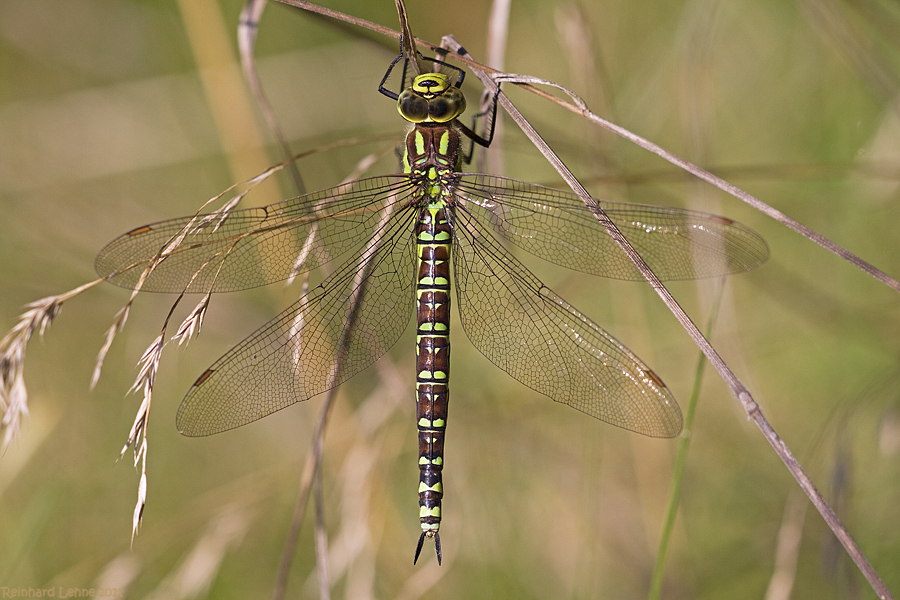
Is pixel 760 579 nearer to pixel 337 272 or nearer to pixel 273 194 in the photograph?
pixel 337 272

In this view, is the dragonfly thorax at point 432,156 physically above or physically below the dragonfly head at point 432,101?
below

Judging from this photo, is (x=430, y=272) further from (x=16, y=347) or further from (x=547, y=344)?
(x=16, y=347)

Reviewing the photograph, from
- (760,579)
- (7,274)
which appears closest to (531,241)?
(760,579)

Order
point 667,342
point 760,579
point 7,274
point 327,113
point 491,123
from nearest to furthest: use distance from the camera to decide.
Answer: point 491,123
point 760,579
point 7,274
point 667,342
point 327,113

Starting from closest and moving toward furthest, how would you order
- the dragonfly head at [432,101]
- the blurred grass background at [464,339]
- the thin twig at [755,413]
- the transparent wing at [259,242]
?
the thin twig at [755,413] < the transparent wing at [259,242] < the dragonfly head at [432,101] < the blurred grass background at [464,339]

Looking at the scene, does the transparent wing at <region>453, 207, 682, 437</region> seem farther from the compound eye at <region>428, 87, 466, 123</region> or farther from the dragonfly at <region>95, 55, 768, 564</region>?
the compound eye at <region>428, 87, 466, 123</region>

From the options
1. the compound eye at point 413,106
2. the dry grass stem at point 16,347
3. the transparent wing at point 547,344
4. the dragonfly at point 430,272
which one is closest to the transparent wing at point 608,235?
the dragonfly at point 430,272

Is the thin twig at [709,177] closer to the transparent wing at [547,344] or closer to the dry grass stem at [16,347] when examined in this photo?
the transparent wing at [547,344]
